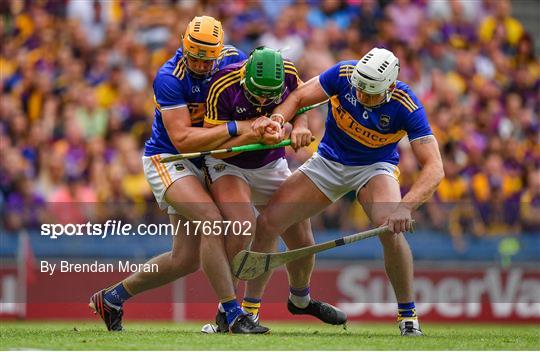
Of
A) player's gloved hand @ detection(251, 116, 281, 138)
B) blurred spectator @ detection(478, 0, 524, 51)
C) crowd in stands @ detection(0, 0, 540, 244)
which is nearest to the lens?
player's gloved hand @ detection(251, 116, 281, 138)

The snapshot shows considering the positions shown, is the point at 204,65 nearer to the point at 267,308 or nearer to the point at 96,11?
the point at 267,308

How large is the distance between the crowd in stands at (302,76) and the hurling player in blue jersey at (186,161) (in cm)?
369

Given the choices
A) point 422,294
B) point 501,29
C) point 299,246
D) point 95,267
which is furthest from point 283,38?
point 299,246

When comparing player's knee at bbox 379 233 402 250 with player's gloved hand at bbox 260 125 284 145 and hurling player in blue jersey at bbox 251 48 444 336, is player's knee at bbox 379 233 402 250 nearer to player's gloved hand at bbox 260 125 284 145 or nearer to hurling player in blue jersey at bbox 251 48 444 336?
hurling player in blue jersey at bbox 251 48 444 336

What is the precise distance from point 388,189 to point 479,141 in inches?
291

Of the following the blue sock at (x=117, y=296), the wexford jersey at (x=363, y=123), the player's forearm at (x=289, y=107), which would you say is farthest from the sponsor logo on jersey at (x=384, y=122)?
the blue sock at (x=117, y=296)

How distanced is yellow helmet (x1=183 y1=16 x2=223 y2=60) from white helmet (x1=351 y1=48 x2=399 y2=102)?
116 centimetres

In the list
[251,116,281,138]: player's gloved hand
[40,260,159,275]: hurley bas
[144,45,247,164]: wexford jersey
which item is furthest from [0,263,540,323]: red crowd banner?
[251,116,281,138]: player's gloved hand

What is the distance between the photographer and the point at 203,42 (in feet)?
33.0

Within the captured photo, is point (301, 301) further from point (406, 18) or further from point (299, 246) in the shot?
point (406, 18)

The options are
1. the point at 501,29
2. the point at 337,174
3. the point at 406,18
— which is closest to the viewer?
the point at 337,174

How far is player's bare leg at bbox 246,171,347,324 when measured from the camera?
10.4 meters

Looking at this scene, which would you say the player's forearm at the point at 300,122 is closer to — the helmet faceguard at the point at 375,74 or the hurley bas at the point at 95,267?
the helmet faceguard at the point at 375,74

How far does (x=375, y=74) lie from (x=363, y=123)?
627 mm
